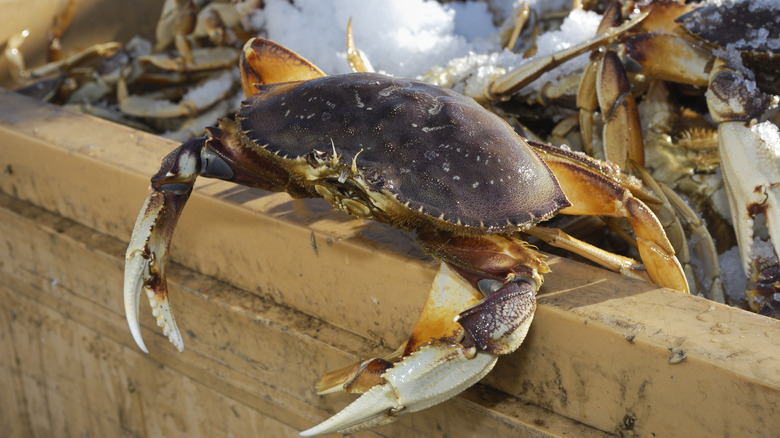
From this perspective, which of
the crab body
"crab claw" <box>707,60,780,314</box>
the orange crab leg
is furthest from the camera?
the orange crab leg

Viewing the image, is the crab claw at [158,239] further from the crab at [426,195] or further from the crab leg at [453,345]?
the crab leg at [453,345]

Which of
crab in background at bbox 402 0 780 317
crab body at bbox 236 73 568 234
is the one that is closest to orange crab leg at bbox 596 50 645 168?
crab in background at bbox 402 0 780 317

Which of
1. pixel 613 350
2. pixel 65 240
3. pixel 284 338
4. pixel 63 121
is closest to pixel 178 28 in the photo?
pixel 63 121

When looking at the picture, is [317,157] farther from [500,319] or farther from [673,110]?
[673,110]

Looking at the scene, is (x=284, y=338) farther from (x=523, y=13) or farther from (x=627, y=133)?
(x=523, y=13)

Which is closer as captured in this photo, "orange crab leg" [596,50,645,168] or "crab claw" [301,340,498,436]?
"crab claw" [301,340,498,436]

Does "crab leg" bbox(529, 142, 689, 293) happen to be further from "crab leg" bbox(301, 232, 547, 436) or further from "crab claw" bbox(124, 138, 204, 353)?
"crab claw" bbox(124, 138, 204, 353)
